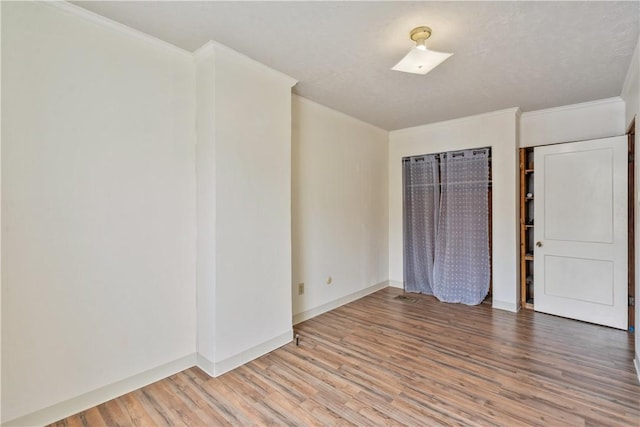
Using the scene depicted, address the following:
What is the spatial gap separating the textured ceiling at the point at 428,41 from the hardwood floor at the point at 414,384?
2495 mm

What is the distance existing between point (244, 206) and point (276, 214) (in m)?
0.36

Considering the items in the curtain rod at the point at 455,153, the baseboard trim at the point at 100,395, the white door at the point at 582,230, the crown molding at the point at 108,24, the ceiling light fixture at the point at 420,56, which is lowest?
the baseboard trim at the point at 100,395

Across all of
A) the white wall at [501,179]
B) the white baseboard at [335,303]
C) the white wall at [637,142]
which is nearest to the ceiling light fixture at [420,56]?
the white wall at [637,142]

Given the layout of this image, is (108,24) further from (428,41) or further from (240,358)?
(240,358)

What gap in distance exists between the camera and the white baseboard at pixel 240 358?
236cm

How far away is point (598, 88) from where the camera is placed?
3100 millimetres

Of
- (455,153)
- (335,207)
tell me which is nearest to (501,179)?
(455,153)

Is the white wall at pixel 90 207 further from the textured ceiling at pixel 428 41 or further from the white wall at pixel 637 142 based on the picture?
the white wall at pixel 637 142

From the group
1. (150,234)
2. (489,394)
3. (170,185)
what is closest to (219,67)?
(170,185)

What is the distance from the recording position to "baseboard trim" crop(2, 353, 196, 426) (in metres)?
1.79

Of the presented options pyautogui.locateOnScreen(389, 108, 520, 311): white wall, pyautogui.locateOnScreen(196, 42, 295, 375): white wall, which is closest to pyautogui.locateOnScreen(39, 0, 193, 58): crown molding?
pyautogui.locateOnScreen(196, 42, 295, 375): white wall

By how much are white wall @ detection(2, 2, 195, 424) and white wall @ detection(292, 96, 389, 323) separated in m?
1.32

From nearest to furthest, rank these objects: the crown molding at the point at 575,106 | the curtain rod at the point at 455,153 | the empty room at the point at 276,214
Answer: the empty room at the point at 276,214, the crown molding at the point at 575,106, the curtain rod at the point at 455,153

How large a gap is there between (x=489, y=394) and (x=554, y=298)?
7.36 ft
